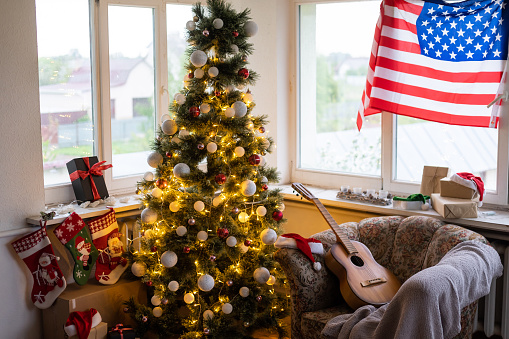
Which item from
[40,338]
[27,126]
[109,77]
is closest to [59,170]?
[27,126]

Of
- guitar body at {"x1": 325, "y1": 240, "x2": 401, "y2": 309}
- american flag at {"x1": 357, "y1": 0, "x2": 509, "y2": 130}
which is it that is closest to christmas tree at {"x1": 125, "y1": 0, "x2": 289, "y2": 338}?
guitar body at {"x1": 325, "y1": 240, "x2": 401, "y2": 309}

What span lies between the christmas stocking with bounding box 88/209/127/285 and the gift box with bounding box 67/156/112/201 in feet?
0.59

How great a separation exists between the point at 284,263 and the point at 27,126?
1.57 m

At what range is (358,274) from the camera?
9.07ft

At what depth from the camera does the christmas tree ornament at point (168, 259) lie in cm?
288

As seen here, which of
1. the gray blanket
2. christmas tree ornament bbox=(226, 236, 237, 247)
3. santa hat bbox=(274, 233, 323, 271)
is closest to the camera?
the gray blanket

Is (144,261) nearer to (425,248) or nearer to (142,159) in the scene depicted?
(142,159)

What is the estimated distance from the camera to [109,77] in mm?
3543

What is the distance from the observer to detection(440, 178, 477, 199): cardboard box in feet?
9.97

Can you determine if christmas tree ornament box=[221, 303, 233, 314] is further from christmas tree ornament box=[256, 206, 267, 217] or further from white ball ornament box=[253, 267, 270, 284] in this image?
christmas tree ornament box=[256, 206, 267, 217]

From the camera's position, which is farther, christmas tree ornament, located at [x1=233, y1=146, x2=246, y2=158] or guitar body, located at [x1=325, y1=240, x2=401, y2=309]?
christmas tree ornament, located at [x1=233, y1=146, x2=246, y2=158]

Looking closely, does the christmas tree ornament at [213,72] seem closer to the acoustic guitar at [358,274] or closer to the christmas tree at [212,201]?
the christmas tree at [212,201]

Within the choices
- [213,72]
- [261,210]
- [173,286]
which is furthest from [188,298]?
[213,72]

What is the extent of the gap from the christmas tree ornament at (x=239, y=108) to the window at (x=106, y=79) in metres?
1.06
